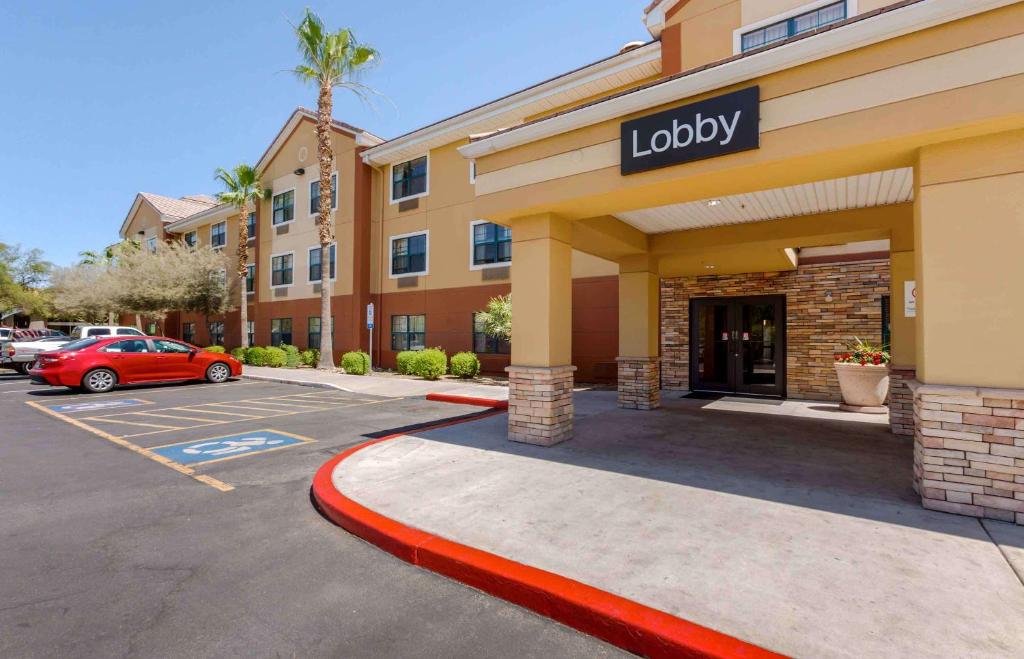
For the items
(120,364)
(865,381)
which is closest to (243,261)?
(120,364)

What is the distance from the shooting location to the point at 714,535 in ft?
12.6

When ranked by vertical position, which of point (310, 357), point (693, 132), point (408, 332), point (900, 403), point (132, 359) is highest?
point (693, 132)

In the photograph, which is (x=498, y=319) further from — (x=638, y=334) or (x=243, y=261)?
(x=243, y=261)

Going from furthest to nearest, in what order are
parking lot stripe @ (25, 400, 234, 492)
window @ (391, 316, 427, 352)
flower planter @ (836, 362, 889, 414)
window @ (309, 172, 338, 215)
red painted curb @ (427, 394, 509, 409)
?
1. window @ (309, 172, 338, 215)
2. window @ (391, 316, 427, 352)
3. red painted curb @ (427, 394, 509, 409)
4. flower planter @ (836, 362, 889, 414)
5. parking lot stripe @ (25, 400, 234, 492)

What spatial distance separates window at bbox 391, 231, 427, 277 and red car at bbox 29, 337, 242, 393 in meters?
7.70

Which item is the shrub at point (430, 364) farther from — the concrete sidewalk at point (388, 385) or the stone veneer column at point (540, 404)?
the stone veneer column at point (540, 404)

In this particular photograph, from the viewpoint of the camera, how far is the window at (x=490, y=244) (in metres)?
17.2

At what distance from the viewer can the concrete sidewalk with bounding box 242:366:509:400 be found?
13038mm

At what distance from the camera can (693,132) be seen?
5.39m

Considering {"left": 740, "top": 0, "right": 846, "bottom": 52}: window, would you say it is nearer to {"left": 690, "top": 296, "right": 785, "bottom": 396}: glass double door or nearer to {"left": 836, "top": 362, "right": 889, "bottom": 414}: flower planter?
{"left": 690, "top": 296, "right": 785, "bottom": 396}: glass double door

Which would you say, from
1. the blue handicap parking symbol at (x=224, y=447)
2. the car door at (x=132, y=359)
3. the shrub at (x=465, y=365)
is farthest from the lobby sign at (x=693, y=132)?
the car door at (x=132, y=359)

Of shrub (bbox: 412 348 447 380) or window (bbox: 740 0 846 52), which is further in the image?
shrub (bbox: 412 348 447 380)

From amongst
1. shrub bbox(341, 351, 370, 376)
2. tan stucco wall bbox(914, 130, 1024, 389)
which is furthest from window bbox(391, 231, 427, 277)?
tan stucco wall bbox(914, 130, 1024, 389)

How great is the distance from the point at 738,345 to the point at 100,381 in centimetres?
1792
